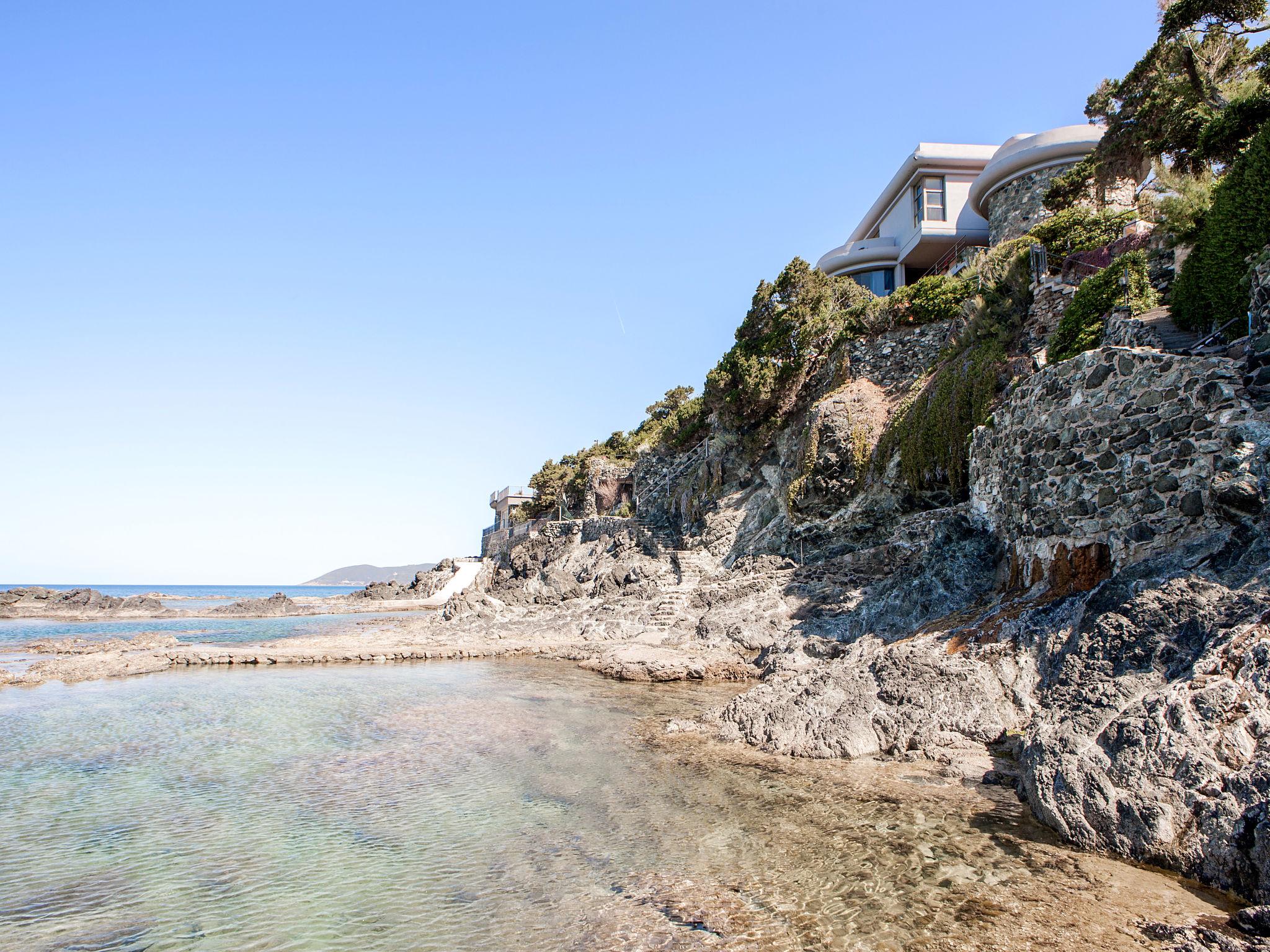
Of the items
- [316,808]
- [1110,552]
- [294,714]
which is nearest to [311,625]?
[294,714]

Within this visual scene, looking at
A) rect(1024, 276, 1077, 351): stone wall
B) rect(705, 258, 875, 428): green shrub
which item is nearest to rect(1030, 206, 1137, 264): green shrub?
rect(1024, 276, 1077, 351): stone wall

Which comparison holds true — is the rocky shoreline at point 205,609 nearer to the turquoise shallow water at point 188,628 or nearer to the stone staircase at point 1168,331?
the turquoise shallow water at point 188,628

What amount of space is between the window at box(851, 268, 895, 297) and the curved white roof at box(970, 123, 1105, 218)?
24.8 ft

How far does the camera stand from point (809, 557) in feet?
77.9

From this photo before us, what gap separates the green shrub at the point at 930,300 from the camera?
2645 cm

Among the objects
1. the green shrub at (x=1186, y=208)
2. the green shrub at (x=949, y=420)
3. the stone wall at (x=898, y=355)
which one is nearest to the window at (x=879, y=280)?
the stone wall at (x=898, y=355)

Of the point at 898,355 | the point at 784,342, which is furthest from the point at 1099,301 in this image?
the point at 784,342

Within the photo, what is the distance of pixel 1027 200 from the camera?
28.3 metres

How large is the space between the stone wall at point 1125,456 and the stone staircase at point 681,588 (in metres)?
12.8

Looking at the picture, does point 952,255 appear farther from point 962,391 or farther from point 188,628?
point 188,628

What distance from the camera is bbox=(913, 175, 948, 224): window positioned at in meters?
34.7

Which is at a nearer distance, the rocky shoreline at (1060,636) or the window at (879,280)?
the rocky shoreline at (1060,636)

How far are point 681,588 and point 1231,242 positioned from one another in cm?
1862

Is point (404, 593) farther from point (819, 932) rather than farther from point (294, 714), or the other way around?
point (819, 932)
